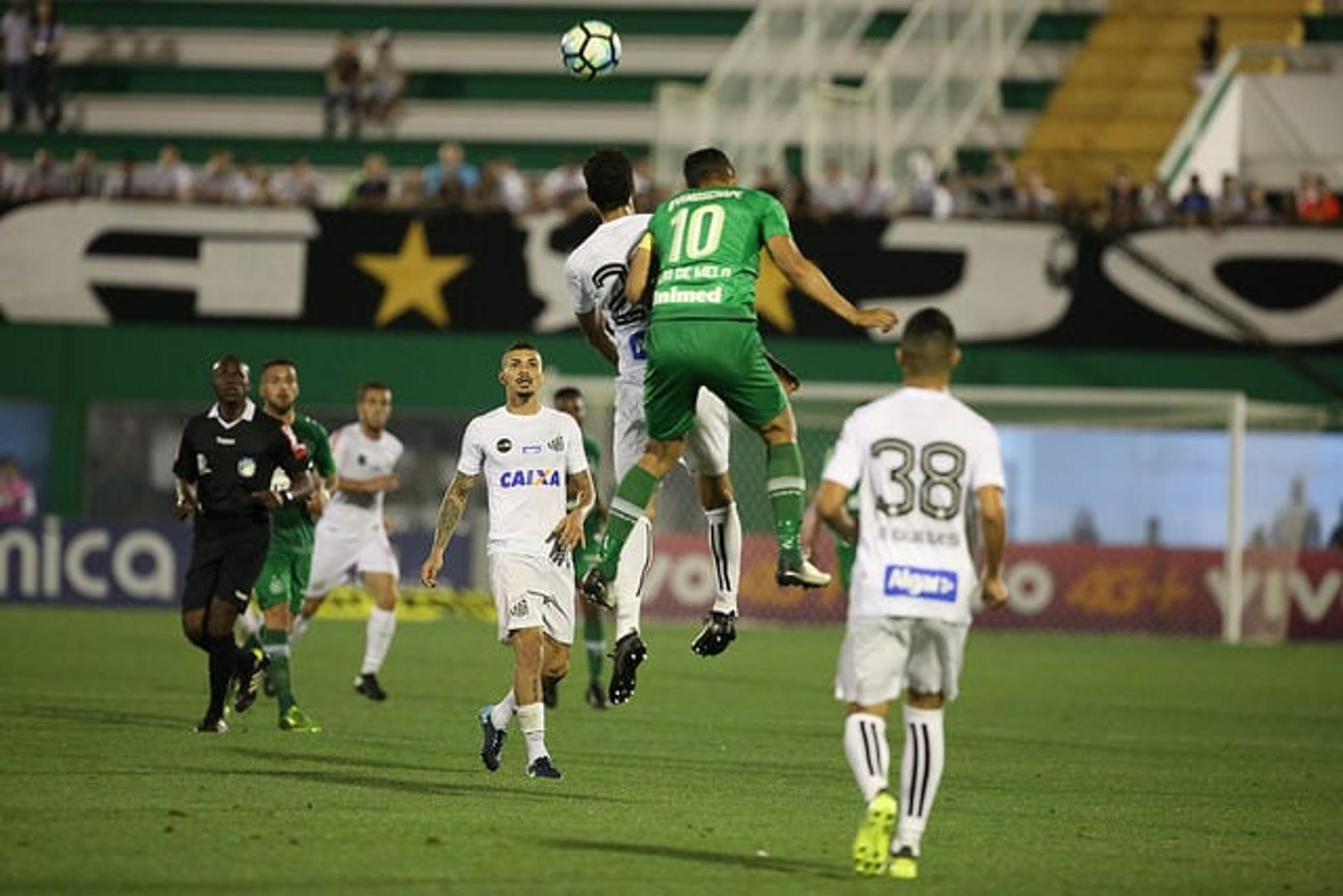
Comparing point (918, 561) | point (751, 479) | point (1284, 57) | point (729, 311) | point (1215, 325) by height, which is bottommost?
point (918, 561)

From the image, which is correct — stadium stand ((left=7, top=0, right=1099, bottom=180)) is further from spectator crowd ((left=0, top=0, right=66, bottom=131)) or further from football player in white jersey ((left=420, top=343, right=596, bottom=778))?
football player in white jersey ((left=420, top=343, right=596, bottom=778))

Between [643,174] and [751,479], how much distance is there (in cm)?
419

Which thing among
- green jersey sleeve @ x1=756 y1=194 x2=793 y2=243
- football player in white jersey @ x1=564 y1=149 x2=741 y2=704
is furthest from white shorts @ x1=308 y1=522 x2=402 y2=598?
green jersey sleeve @ x1=756 y1=194 x2=793 y2=243

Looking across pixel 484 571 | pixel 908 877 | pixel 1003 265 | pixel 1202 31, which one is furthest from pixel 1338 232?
pixel 908 877

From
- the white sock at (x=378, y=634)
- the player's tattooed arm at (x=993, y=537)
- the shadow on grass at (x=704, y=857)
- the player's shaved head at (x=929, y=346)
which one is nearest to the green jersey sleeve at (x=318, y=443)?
the white sock at (x=378, y=634)

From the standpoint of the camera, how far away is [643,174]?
32750mm

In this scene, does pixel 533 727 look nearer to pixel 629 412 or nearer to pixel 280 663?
pixel 629 412

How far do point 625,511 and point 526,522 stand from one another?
2.29ft

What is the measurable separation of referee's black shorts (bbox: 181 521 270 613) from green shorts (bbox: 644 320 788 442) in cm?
417

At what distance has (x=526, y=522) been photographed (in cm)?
1320

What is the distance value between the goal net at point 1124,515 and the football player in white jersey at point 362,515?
10115 millimetres

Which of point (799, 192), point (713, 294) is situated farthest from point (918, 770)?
point (799, 192)

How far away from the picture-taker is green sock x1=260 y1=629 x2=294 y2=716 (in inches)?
637

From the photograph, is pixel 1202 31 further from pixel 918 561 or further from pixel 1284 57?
pixel 918 561
